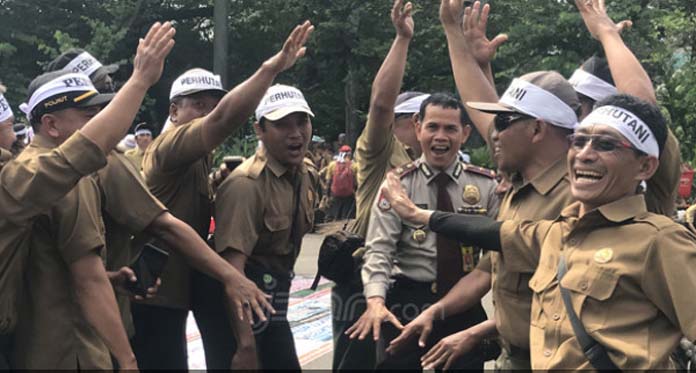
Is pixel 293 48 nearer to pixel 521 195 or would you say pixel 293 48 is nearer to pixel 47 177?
pixel 521 195

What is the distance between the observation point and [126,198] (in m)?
4.05

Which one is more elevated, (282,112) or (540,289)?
(282,112)

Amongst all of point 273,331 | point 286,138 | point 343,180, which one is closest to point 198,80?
point 286,138

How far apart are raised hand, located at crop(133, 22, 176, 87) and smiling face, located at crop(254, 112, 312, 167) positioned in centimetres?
131

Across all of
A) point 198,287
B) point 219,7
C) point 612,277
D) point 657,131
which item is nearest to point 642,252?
point 612,277

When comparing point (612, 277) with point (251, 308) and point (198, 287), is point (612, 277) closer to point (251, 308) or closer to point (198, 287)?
point (251, 308)

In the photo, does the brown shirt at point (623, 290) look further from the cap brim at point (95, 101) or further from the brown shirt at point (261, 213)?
the cap brim at point (95, 101)

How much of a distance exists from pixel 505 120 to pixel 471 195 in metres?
0.78

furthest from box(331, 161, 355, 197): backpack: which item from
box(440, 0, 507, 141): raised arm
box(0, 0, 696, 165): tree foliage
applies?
box(440, 0, 507, 141): raised arm

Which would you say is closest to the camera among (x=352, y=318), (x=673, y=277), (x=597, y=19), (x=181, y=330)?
(x=673, y=277)

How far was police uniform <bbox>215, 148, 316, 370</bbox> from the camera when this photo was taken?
4.65m

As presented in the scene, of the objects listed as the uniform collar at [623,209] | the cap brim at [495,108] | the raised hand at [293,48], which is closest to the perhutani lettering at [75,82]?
the raised hand at [293,48]

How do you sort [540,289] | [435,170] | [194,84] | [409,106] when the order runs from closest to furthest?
[540,289], [435,170], [194,84], [409,106]

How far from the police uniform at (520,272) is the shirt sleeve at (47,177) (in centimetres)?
168
